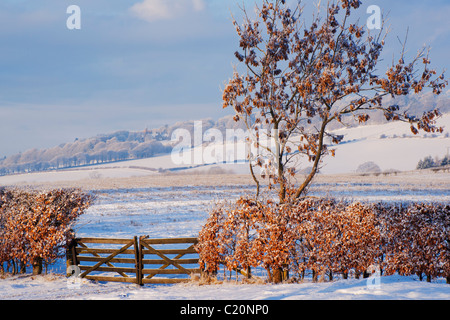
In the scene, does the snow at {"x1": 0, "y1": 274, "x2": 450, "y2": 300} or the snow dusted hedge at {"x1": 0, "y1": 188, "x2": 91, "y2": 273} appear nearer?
the snow at {"x1": 0, "y1": 274, "x2": 450, "y2": 300}

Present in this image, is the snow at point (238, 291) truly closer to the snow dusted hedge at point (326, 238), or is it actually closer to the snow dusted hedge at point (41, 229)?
the snow dusted hedge at point (326, 238)

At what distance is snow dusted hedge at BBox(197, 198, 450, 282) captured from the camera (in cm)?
1165

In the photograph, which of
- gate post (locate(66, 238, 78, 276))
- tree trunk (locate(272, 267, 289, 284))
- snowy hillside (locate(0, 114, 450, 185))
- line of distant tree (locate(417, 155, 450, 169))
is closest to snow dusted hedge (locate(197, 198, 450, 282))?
tree trunk (locate(272, 267, 289, 284))

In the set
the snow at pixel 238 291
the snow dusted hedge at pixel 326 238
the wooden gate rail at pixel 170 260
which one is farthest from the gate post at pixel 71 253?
the snow dusted hedge at pixel 326 238

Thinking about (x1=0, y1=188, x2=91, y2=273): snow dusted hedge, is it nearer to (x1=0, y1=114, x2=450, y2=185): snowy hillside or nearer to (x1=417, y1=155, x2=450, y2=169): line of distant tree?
(x1=0, y1=114, x2=450, y2=185): snowy hillside

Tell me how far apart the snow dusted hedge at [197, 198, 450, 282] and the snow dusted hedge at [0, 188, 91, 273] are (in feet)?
19.3

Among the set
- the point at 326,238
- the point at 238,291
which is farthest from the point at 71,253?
the point at 326,238

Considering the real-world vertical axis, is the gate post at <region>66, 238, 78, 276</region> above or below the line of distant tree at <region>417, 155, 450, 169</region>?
below

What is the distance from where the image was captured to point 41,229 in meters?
14.1

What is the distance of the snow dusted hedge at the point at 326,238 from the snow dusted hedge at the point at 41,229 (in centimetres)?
588

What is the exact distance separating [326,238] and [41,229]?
1060cm

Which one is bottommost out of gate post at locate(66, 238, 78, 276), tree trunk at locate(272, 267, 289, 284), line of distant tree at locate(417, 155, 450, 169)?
tree trunk at locate(272, 267, 289, 284)
